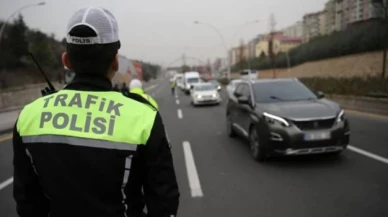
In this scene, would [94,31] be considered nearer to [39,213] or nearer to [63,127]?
[63,127]

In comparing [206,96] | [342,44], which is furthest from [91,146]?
[342,44]

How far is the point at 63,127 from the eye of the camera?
4.76ft

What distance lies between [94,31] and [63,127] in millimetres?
427

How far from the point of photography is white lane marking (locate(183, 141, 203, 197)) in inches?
201

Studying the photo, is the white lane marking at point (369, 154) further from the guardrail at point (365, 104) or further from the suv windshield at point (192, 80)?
the suv windshield at point (192, 80)

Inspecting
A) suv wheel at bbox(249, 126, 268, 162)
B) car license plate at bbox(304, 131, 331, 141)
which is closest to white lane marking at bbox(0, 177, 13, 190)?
suv wheel at bbox(249, 126, 268, 162)

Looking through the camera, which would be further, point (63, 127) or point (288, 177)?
point (288, 177)

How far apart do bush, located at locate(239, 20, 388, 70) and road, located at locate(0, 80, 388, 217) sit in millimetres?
10709

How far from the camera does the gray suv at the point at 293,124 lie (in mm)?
5992

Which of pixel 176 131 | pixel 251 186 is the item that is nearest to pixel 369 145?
pixel 251 186

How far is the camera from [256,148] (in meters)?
6.69

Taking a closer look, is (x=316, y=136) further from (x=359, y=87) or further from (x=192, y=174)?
(x=359, y=87)

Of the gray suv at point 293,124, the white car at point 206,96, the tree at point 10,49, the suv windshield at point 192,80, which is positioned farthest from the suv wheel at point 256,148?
the suv windshield at point 192,80

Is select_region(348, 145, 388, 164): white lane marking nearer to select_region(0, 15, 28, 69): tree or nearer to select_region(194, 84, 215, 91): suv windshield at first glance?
select_region(194, 84, 215, 91): suv windshield
